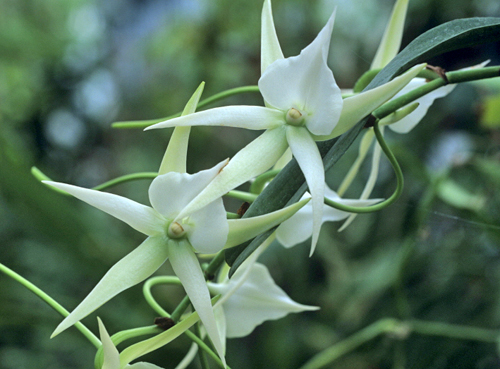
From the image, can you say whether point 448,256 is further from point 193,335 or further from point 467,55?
point 193,335

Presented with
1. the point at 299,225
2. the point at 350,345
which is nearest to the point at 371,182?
the point at 299,225

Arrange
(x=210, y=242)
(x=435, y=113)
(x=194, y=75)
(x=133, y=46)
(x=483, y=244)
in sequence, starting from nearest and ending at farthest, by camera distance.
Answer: (x=210, y=242) < (x=483, y=244) < (x=435, y=113) < (x=194, y=75) < (x=133, y=46)

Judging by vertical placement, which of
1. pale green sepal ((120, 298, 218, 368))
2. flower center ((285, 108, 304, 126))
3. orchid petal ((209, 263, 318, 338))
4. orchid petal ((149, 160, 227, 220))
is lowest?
orchid petal ((209, 263, 318, 338))

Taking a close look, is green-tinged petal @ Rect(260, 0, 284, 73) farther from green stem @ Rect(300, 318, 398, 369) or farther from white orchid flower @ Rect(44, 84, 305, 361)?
green stem @ Rect(300, 318, 398, 369)


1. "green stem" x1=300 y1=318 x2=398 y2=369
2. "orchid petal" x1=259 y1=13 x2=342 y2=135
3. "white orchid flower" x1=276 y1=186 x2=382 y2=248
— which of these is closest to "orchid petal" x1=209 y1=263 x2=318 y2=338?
"white orchid flower" x1=276 y1=186 x2=382 y2=248

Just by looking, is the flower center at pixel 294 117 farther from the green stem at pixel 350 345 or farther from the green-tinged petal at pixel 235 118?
the green stem at pixel 350 345

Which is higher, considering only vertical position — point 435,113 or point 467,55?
point 467,55

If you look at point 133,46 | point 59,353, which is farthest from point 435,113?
point 133,46
